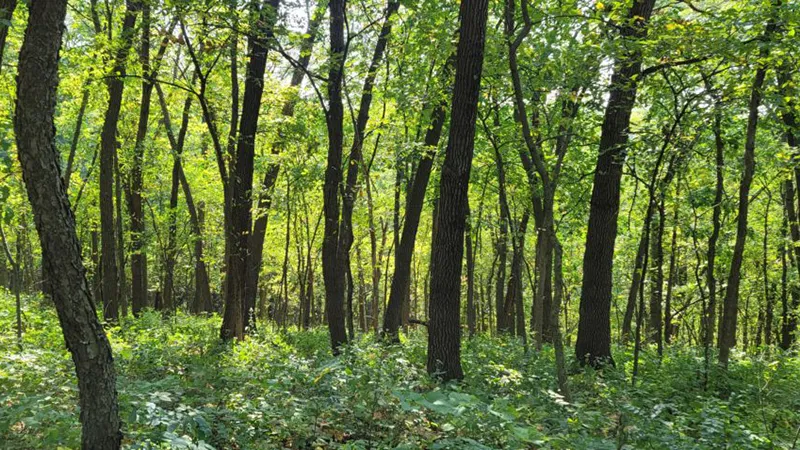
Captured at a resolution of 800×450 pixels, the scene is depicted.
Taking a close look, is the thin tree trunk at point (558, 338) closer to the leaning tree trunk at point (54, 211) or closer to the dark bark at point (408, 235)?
the leaning tree trunk at point (54, 211)

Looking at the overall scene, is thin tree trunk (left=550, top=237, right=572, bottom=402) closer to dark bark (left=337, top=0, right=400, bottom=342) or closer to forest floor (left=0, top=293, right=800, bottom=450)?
forest floor (left=0, top=293, right=800, bottom=450)

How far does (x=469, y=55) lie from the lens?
21.9 feet

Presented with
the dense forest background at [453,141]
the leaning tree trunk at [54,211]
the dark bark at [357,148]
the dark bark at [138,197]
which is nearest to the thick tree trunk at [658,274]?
the dense forest background at [453,141]

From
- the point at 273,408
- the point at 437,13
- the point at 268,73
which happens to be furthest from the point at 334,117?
the point at 273,408

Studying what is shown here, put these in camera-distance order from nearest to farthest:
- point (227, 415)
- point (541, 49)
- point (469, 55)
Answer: point (227, 415) → point (469, 55) → point (541, 49)

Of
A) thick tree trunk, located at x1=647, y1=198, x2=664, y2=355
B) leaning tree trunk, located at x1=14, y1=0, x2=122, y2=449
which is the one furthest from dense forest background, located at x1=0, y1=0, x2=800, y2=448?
thick tree trunk, located at x1=647, y1=198, x2=664, y2=355

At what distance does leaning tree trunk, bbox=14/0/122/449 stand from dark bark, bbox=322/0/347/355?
6870mm

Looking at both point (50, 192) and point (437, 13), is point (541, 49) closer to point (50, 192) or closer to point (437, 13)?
point (437, 13)

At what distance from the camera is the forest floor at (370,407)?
12.9 ft

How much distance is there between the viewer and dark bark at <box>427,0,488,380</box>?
6695 millimetres

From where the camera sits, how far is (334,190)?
10.3 metres

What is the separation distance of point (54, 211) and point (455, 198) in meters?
4.62

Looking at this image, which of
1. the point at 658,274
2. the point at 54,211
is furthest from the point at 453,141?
the point at 658,274

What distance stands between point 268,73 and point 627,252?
612 inches
